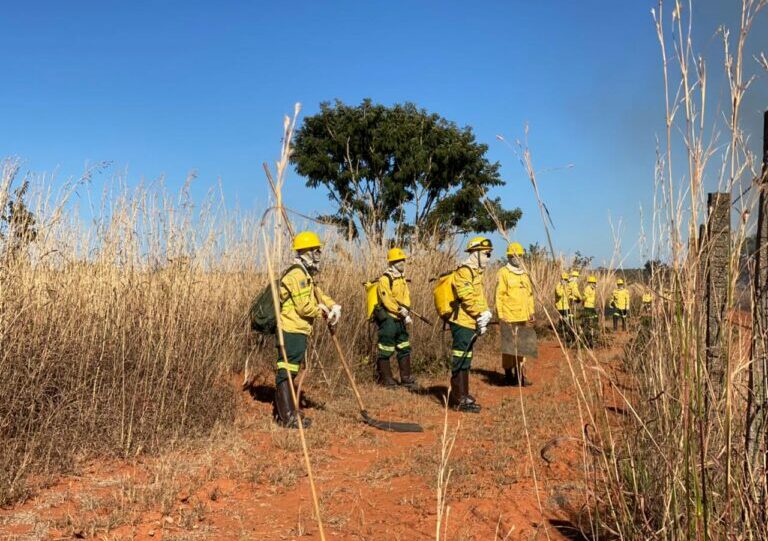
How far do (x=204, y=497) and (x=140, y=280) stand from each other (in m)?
2.28

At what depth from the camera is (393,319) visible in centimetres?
867

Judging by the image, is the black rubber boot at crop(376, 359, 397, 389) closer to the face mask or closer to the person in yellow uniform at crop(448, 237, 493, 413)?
the person in yellow uniform at crop(448, 237, 493, 413)

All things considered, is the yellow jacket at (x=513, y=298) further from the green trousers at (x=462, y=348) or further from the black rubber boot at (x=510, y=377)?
the green trousers at (x=462, y=348)

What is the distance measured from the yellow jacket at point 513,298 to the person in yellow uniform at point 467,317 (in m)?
1.79

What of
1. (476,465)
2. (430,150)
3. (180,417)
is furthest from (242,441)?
(430,150)

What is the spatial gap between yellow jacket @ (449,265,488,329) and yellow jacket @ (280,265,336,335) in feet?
6.05

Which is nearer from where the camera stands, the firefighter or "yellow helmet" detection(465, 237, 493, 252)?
the firefighter

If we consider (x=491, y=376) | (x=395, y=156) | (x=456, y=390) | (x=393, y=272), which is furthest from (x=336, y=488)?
(x=395, y=156)

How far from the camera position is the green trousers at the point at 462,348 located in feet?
23.0

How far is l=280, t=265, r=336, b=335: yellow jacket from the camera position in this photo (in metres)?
6.04

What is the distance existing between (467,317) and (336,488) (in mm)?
3178

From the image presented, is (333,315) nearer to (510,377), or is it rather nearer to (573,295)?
(573,295)

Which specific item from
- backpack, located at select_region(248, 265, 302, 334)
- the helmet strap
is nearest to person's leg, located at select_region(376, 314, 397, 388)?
backpack, located at select_region(248, 265, 302, 334)

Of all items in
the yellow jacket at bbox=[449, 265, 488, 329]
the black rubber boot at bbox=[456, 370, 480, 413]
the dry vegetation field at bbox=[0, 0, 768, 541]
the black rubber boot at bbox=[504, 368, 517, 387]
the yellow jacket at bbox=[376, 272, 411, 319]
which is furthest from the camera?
the black rubber boot at bbox=[504, 368, 517, 387]
